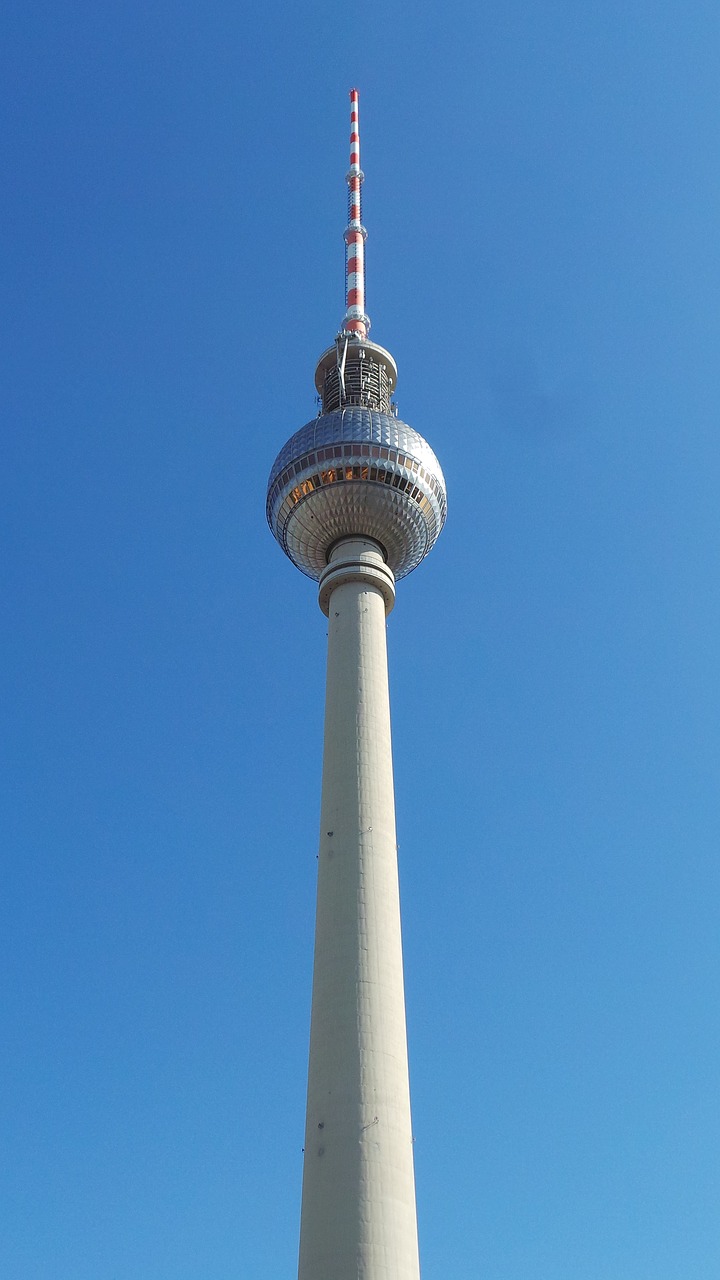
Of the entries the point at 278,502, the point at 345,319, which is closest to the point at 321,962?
the point at 278,502

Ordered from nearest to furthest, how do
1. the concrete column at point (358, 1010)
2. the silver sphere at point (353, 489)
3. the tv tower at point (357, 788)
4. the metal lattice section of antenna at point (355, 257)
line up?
the concrete column at point (358, 1010) → the tv tower at point (357, 788) → the silver sphere at point (353, 489) → the metal lattice section of antenna at point (355, 257)

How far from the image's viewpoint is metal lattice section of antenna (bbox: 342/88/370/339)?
7962 centimetres

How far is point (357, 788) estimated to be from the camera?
5534cm

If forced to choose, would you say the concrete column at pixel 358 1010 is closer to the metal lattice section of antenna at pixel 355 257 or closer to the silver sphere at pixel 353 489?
the silver sphere at pixel 353 489

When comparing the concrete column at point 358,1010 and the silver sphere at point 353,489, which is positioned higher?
the silver sphere at point 353,489

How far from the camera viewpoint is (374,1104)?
45469 mm

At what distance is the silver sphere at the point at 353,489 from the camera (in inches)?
2616

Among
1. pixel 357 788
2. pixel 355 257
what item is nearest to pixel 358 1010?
pixel 357 788

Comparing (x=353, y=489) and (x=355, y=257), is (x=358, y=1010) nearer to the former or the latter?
(x=353, y=489)

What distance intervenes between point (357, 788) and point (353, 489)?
1940 cm

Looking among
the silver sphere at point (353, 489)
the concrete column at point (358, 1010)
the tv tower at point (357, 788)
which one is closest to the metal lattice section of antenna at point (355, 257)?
the tv tower at point (357, 788)

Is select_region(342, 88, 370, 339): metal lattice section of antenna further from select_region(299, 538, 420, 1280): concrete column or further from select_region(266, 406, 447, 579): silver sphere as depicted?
select_region(299, 538, 420, 1280): concrete column

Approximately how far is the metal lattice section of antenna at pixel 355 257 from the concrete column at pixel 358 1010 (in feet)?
86.7

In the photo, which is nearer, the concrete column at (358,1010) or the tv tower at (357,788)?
the concrete column at (358,1010)
